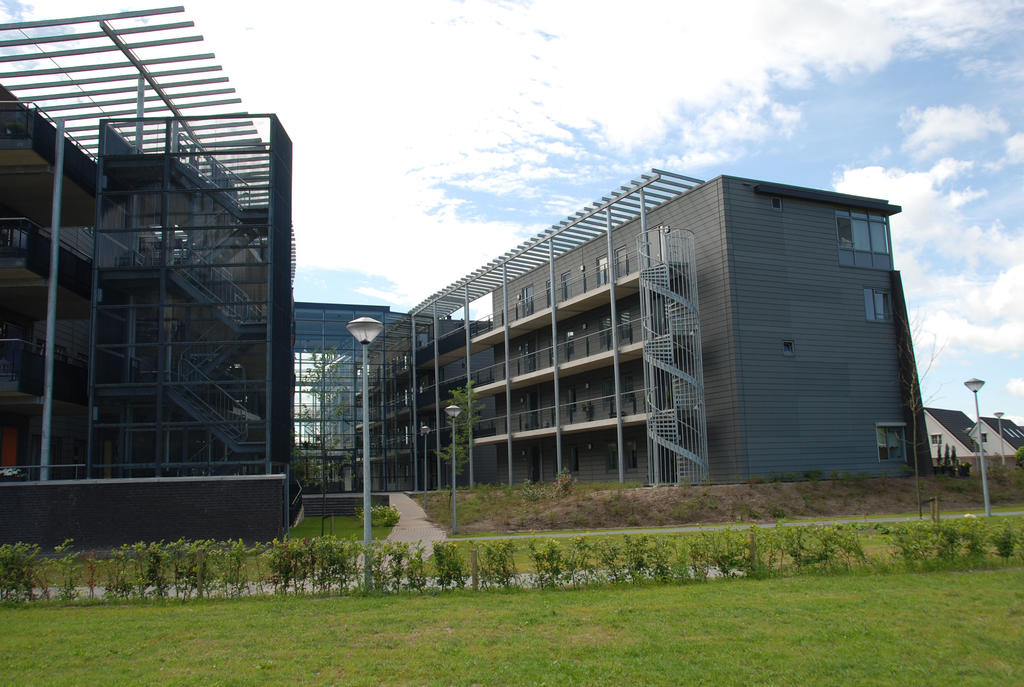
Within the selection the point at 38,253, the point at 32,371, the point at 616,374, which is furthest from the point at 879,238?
the point at 32,371

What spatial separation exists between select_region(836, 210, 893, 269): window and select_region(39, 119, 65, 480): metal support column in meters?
27.9

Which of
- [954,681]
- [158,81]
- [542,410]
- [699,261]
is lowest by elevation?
[954,681]

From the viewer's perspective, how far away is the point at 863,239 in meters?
33.0

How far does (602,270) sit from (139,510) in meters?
22.1

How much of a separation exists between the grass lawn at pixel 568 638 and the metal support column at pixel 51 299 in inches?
466

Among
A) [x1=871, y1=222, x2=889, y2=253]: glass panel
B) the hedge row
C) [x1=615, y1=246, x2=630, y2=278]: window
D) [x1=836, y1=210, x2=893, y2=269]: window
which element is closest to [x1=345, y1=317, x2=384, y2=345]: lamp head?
the hedge row

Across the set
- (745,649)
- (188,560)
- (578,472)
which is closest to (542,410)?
(578,472)

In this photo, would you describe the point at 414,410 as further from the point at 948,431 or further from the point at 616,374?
the point at 948,431

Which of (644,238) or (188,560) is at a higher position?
(644,238)

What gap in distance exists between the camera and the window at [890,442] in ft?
102

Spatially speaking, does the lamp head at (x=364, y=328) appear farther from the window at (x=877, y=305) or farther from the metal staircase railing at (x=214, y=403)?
the window at (x=877, y=305)

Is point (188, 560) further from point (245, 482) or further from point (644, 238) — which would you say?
point (644, 238)

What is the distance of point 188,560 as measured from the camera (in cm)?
1289

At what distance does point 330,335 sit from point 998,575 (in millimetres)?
48610
